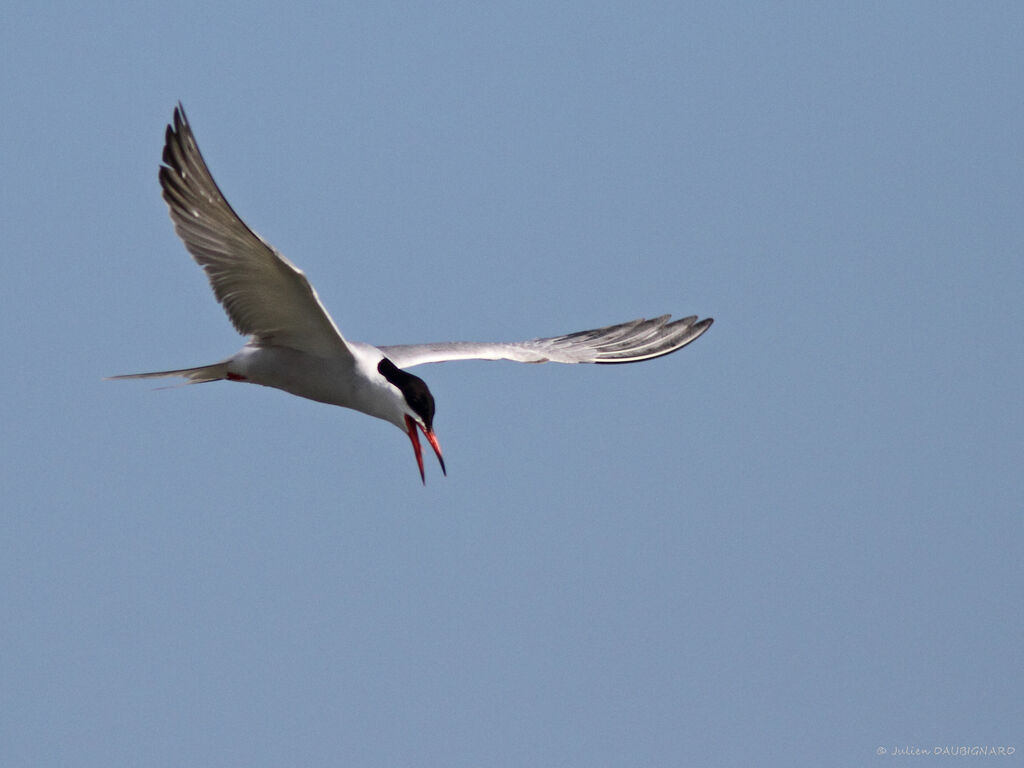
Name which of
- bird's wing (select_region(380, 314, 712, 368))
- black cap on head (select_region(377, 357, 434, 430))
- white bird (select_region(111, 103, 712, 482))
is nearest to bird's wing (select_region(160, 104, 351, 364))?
white bird (select_region(111, 103, 712, 482))

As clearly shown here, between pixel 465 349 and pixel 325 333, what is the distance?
2.07 meters

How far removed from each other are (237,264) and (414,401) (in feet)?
4.38

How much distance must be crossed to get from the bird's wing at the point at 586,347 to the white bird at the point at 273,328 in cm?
4

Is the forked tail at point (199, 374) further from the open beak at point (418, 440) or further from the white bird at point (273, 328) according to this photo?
the open beak at point (418, 440)

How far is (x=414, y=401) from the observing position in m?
7.88

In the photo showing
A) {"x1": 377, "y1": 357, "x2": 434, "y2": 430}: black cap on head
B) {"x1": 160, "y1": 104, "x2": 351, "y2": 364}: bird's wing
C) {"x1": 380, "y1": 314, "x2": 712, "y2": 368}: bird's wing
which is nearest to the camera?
{"x1": 160, "y1": 104, "x2": 351, "y2": 364}: bird's wing

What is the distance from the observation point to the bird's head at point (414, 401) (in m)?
7.86

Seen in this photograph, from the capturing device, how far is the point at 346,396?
318 inches

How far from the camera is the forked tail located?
26.9 ft

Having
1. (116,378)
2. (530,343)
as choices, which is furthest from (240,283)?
(530,343)

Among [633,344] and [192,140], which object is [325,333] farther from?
[633,344]

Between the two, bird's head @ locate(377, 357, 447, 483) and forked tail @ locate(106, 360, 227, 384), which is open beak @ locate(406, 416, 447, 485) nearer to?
bird's head @ locate(377, 357, 447, 483)

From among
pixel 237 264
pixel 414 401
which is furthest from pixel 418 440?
Result: pixel 237 264

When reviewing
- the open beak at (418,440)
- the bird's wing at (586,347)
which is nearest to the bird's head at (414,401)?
the open beak at (418,440)
